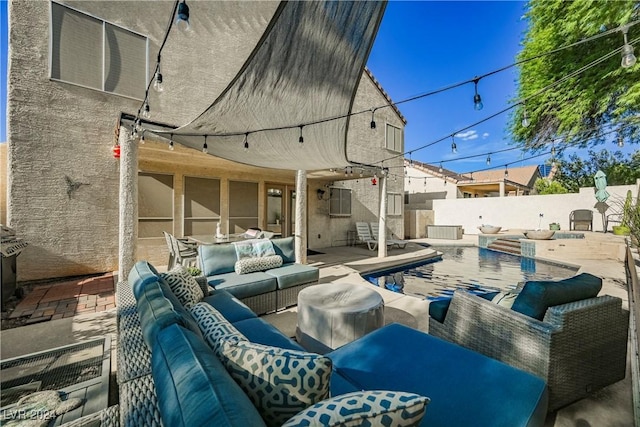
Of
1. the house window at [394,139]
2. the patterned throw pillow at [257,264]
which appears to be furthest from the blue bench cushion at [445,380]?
the house window at [394,139]

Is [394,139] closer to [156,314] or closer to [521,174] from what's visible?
[156,314]

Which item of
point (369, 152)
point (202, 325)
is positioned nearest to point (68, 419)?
point (202, 325)

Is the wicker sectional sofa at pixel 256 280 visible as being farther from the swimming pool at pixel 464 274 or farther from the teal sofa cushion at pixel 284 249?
the swimming pool at pixel 464 274

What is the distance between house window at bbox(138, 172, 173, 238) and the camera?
20.1 ft

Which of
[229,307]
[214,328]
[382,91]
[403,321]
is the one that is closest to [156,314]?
[214,328]

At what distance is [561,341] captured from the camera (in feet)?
6.02

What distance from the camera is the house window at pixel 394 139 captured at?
11.9 metres

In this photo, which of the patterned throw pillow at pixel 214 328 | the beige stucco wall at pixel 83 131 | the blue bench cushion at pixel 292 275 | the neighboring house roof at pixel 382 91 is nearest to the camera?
the patterned throw pillow at pixel 214 328

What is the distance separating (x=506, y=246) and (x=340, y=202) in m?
6.51

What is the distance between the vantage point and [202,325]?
152cm

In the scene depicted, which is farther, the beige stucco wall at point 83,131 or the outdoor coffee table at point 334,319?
the beige stucco wall at point 83,131

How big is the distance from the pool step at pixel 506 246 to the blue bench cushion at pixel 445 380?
9390mm

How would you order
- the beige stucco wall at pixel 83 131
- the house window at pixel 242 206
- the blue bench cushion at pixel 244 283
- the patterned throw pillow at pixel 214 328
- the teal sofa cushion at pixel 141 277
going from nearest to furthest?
the patterned throw pillow at pixel 214 328, the teal sofa cushion at pixel 141 277, the blue bench cushion at pixel 244 283, the beige stucco wall at pixel 83 131, the house window at pixel 242 206

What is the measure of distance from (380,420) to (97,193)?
6.97m
